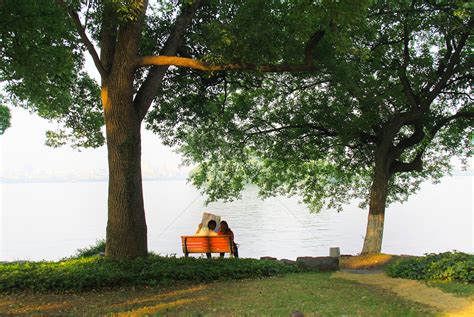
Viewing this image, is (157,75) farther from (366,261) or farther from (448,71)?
(448,71)

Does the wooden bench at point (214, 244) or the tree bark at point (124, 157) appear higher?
the tree bark at point (124, 157)

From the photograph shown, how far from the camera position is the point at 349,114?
14.9 metres

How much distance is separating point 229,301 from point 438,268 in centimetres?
471

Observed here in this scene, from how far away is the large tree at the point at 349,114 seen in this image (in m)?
13.0

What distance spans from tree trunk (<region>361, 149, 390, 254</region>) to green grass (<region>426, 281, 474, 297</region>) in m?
5.17

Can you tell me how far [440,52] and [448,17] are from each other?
287 centimetres

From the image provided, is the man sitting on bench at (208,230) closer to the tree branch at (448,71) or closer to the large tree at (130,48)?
the large tree at (130,48)

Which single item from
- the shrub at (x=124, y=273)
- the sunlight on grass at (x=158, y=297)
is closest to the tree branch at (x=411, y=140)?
the shrub at (x=124, y=273)

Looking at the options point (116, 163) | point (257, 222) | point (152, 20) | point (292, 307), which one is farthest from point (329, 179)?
point (257, 222)

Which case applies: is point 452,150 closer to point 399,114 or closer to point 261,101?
point 399,114

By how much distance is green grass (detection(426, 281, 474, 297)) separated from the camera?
7.99 m

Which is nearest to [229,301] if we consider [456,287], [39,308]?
[39,308]

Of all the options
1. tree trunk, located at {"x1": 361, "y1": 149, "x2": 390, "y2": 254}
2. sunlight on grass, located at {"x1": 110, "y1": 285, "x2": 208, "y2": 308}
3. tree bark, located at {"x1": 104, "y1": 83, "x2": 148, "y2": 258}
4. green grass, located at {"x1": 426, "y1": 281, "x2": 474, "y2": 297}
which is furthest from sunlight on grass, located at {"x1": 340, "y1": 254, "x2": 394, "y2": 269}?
tree bark, located at {"x1": 104, "y1": 83, "x2": 148, "y2": 258}

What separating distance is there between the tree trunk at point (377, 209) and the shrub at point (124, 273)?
16.3 ft
